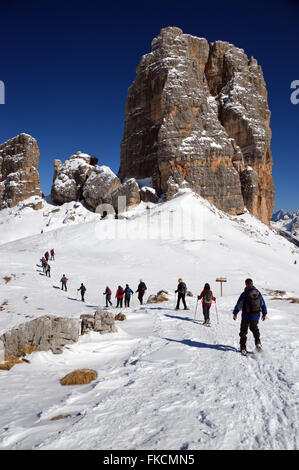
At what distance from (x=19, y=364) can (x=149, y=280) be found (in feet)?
56.3

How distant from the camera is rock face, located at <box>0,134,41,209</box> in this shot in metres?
71.8

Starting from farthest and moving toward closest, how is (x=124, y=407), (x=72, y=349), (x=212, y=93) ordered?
(x=212, y=93), (x=72, y=349), (x=124, y=407)

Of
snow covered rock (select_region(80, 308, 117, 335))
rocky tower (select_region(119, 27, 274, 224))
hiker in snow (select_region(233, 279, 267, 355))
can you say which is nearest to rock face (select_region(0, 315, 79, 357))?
snow covered rock (select_region(80, 308, 117, 335))

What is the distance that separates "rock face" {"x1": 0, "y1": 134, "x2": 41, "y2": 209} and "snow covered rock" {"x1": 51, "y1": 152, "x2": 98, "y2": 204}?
779 centimetres

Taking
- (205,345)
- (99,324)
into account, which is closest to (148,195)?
(99,324)

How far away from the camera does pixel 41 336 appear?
6648 millimetres

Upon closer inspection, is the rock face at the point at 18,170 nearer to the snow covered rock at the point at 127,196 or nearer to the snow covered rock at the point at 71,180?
the snow covered rock at the point at 71,180

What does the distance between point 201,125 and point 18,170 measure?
52135 millimetres

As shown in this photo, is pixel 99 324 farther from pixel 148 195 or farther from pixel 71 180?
pixel 71 180

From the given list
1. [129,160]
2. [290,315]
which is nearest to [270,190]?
[129,160]

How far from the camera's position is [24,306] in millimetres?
14430

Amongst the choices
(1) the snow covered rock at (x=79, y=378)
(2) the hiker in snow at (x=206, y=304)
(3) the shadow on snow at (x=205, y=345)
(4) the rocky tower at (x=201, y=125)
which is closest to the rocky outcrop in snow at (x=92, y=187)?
(4) the rocky tower at (x=201, y=125)

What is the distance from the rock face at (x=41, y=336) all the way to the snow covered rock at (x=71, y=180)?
6438 cm
